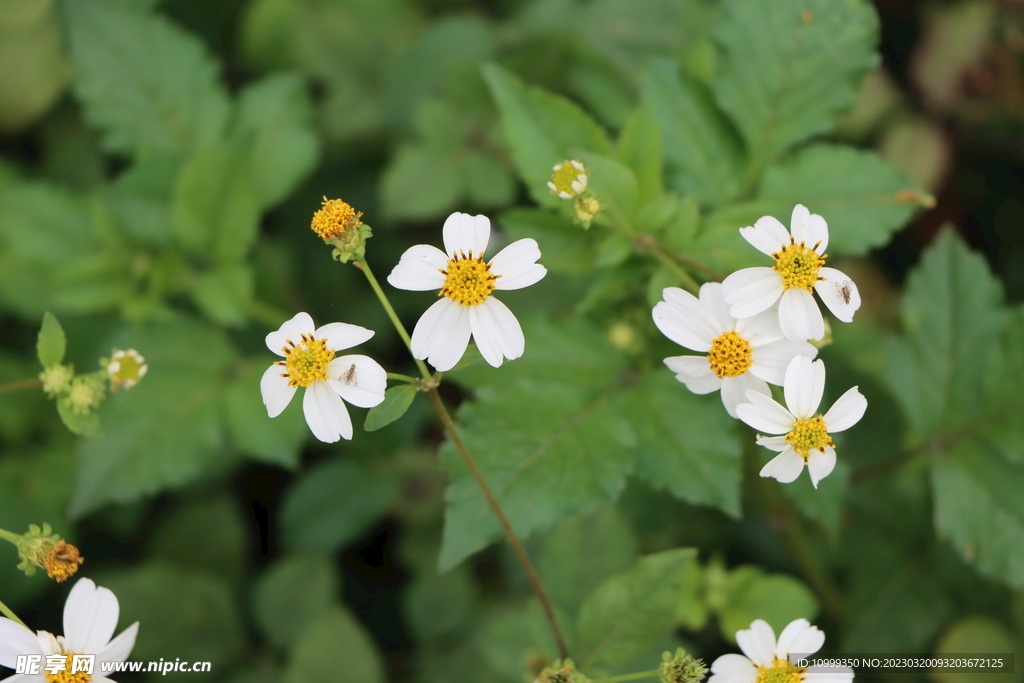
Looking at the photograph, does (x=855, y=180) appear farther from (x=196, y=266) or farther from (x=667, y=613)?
(x=196, y=266)

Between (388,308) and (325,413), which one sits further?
(325,413)

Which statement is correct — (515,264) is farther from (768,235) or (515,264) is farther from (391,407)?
(768,235)

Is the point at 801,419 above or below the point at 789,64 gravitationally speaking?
below

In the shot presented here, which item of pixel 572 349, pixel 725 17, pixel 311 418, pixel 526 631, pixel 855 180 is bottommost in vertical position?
pixel 526 631

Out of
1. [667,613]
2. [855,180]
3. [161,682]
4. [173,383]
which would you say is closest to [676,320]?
[667,613]

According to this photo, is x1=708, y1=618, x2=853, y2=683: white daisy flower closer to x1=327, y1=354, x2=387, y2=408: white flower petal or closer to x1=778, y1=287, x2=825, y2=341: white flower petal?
x1=778, y1=287, x2=825, y2=341: white flower petal

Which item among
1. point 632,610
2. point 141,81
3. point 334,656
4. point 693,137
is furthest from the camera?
point 141,81

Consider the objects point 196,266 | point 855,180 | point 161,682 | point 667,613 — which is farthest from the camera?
point 196,266

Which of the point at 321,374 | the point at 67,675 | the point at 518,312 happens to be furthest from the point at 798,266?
the point at 67,675
